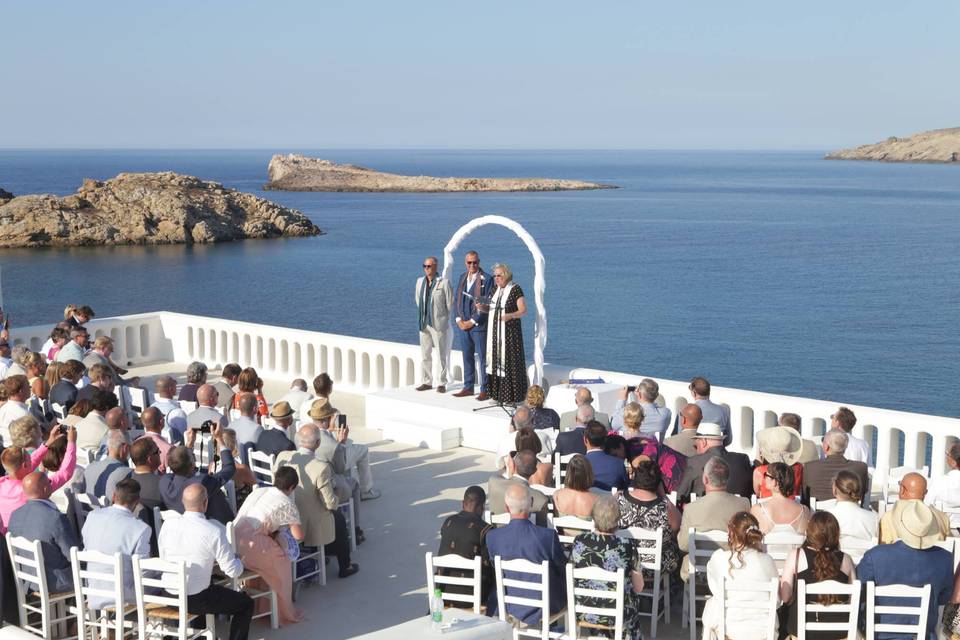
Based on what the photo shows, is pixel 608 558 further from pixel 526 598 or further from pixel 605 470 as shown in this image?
pixel 605 470

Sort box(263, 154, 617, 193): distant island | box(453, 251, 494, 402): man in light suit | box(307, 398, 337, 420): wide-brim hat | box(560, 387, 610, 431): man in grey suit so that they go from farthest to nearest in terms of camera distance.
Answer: box(263, 154, 617, 193): distant island < box(453, 251, 494, 402): man in light suit < box(560, 387, 610, 431): man in grey suit < box(307, 398, 337, 420): wide-brim hat

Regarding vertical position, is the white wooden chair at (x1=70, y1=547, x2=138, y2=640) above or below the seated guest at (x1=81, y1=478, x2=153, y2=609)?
below

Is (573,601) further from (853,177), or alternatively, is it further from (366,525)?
(853,177)

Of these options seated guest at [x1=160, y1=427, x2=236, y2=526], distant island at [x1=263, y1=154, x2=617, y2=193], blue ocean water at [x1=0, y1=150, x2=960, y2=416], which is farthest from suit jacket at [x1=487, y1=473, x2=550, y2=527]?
distant island at [x1=263, y1=154, x2=617, y2=193]

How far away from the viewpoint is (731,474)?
7898mm

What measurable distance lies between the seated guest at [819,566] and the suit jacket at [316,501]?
3.17m

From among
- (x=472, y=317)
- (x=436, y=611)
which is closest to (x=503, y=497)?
(x=436, y=611)

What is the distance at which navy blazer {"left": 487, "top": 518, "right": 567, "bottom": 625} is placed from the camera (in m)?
6.49

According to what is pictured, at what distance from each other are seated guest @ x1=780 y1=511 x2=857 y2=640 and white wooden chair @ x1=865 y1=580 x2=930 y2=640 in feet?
0.53

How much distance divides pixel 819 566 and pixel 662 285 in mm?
55025

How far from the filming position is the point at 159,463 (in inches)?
302

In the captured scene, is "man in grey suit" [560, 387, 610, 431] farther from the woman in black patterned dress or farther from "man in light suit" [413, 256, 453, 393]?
"man in light suit" [413, 256, 453, 393]

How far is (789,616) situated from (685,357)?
3628cm

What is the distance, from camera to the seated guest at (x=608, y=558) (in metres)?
6.35
